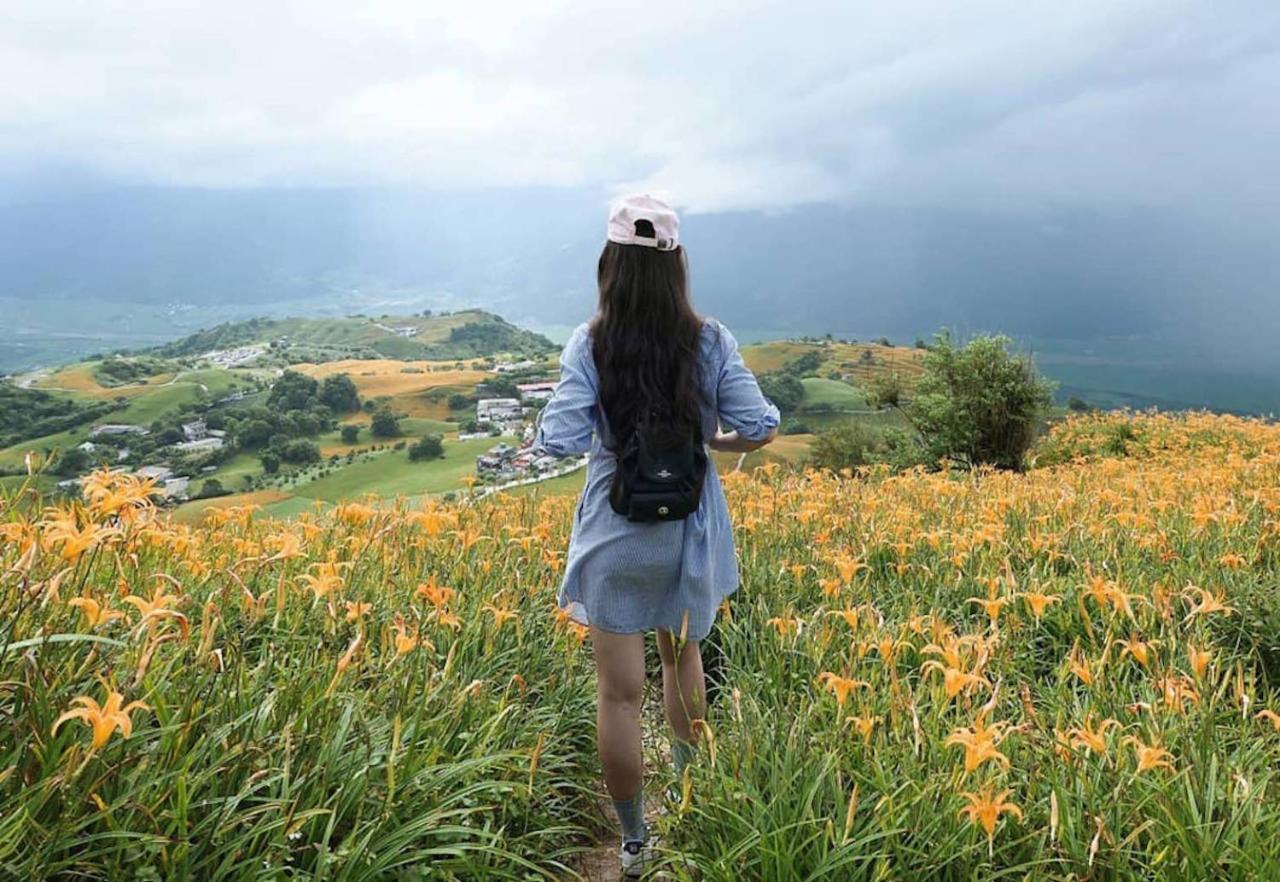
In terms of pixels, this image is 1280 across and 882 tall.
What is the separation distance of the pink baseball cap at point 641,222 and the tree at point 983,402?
16.7 metres

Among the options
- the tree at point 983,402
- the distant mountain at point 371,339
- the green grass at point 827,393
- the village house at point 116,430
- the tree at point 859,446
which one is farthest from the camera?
the distant mountain at point 371,339

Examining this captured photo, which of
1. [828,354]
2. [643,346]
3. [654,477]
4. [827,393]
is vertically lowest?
[827,393]

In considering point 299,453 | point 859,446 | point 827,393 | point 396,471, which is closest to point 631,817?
point 859,446

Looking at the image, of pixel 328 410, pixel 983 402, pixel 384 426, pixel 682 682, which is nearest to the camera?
pixel 682 682

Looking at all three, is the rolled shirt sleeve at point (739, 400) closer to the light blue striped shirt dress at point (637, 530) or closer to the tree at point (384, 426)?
the light blue striped shirt dress at point (637, 530)

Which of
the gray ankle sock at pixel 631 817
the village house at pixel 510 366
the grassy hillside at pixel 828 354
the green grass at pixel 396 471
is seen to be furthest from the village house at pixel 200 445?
the gray ankle sock at pixel 631 817

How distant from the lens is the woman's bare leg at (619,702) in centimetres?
234

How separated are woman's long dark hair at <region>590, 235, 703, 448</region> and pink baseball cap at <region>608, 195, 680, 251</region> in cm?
2

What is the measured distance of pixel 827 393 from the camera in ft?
190

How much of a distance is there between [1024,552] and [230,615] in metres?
3.92

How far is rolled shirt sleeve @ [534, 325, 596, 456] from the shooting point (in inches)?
86.1

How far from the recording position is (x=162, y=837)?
1451mm

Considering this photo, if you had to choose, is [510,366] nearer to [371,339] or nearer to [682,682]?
[371,339]

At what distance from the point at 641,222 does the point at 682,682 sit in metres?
1.52
